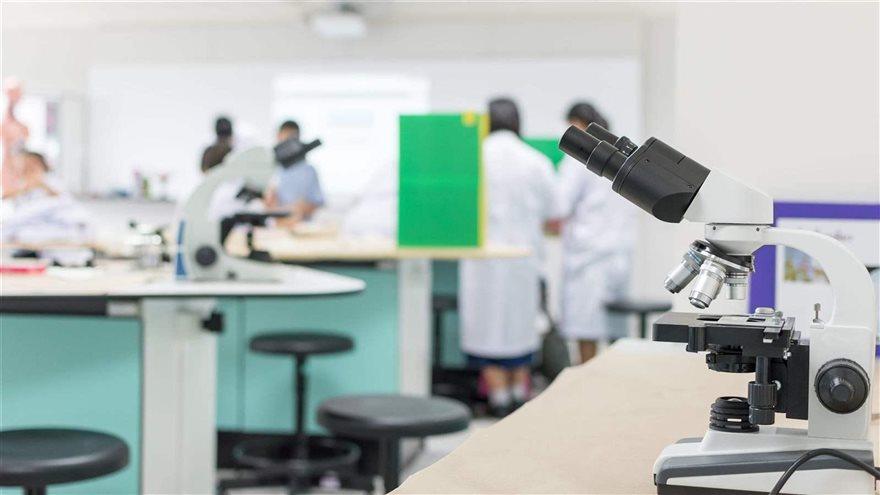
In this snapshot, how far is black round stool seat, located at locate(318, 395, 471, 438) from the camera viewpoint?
90.6 inches

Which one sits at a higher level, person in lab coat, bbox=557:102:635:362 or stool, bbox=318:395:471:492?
person in lab coat, bbox=557:102:635:362

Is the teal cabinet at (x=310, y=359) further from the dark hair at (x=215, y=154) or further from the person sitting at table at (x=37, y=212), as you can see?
the person sitting at table at (x=37, y=212)

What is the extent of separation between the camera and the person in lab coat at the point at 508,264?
4.54 m

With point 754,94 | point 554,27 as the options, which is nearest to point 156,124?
point 554,27

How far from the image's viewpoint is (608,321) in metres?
5.06

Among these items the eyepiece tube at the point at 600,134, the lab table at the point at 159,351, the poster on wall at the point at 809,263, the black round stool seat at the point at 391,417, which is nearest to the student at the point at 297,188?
the lab table at the point at 159,351

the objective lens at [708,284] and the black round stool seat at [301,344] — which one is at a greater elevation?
the objective lens at [708,284]

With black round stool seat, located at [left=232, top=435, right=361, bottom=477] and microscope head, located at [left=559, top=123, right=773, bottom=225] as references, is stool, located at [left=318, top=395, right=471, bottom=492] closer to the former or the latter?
black round stool seat, located at [left=232, top=435, right=361, bottom=477]

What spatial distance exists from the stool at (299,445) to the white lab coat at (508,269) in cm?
111

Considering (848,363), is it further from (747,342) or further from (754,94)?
(754,94)

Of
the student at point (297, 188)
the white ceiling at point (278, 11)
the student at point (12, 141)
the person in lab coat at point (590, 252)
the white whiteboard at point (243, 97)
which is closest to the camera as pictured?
the student at point (12, 141)

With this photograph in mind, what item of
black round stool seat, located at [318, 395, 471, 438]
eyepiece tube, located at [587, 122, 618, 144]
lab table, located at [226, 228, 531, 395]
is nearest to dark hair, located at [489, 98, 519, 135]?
lab table, located at [226, 228, 531, 395]

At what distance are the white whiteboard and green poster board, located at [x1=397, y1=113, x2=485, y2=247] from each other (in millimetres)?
3636

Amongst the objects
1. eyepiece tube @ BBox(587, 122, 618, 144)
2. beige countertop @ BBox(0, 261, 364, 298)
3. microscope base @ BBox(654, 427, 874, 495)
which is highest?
eyepiece tube @ BBox(587, 122, 618, 144)
